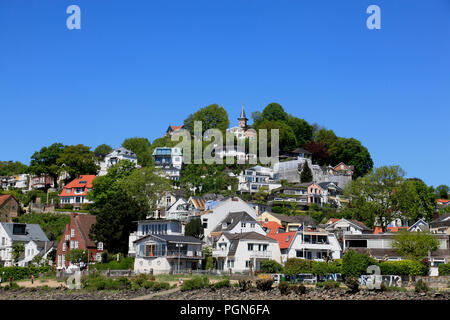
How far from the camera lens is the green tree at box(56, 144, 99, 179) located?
114000 mm

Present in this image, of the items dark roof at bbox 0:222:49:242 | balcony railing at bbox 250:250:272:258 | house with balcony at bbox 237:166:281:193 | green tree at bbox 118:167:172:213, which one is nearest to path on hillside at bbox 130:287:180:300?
balcony railing at bbox 250:250:272:258

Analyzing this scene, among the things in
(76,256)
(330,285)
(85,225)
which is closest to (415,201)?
(330,285)

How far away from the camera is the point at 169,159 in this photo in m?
133

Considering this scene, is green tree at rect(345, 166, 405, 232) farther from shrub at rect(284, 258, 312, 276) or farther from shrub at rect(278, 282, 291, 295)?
shrub at rect(278, 282, 291, 295)

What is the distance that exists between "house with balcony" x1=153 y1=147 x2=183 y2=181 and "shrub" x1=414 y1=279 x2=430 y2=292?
255 feet

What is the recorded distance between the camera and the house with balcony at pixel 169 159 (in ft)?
415

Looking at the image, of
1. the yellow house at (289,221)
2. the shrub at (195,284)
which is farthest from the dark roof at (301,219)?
the shrub at (195,284)

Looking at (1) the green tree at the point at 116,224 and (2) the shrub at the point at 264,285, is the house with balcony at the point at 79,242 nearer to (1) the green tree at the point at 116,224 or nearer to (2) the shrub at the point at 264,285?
(1) the green tree at the point at 116,224

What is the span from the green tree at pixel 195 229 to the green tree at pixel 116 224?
22.5ft

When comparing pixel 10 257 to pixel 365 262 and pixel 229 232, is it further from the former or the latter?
pixel 365 262

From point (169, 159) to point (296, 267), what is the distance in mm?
75294

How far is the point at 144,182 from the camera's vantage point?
8725cm

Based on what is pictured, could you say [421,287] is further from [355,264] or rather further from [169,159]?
[169,159]
